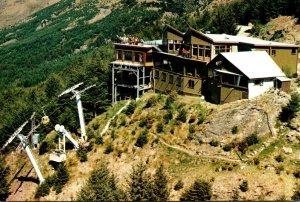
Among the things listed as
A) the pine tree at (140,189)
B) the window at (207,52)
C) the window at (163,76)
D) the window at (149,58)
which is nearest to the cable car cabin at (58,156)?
the pine tree at (140,189)

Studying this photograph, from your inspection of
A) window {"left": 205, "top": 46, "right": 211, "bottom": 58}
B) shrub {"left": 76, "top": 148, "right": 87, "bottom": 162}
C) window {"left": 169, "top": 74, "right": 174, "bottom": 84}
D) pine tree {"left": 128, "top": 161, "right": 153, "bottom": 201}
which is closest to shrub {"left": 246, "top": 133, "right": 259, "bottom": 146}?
pine tree {"left": 128, "top": 161, "right": 153, "bottom": 201}

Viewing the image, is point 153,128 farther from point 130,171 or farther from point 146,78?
point 146,78

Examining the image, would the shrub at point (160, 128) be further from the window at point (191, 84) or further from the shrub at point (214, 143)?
the window at point (191, 84)

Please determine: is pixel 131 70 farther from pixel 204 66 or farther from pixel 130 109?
pixel 204 66

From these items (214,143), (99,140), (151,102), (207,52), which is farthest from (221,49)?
(99,140)

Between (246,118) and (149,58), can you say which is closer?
(246,118)

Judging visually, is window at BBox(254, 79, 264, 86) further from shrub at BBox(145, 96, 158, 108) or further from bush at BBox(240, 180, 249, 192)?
shrub at BBox(145, 96, 158, 108)
